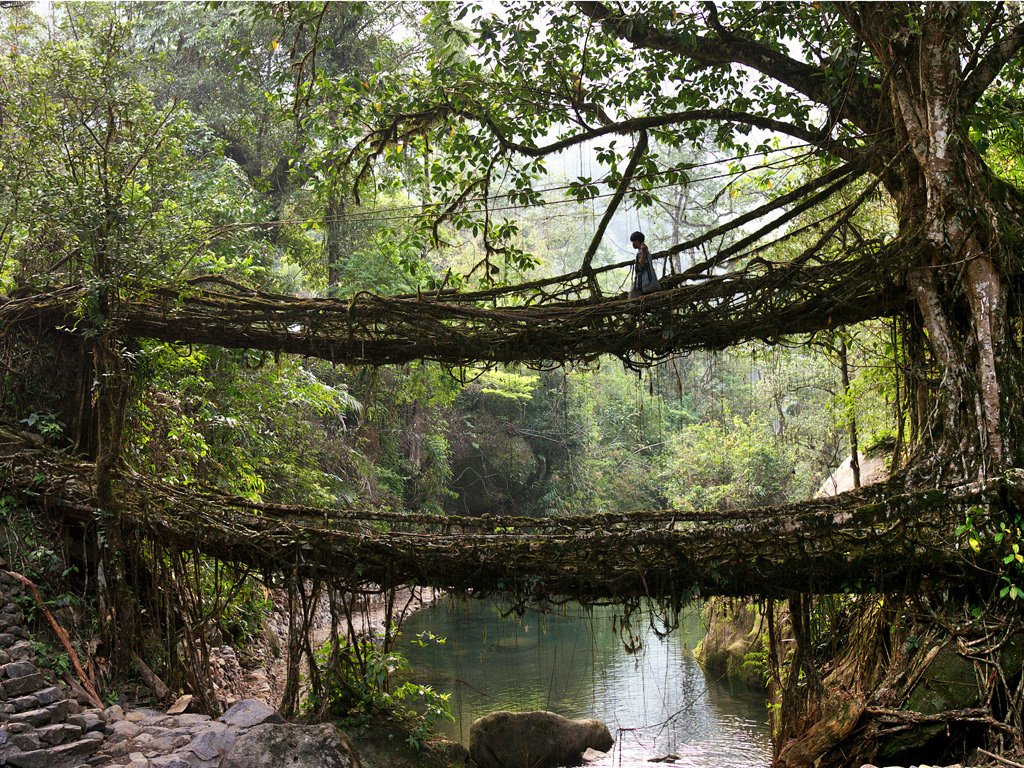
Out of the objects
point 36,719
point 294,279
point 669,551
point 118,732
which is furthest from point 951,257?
point 294,279

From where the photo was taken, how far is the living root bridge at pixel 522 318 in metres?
6.02

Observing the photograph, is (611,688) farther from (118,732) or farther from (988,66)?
(988,66)

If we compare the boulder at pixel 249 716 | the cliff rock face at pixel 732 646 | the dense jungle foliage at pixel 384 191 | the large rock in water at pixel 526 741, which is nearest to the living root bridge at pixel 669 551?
the dense jungle foliage at pixel 384 191

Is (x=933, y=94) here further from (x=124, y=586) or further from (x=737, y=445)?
(x=737, y=445)

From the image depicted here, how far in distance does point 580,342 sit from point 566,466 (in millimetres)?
16094

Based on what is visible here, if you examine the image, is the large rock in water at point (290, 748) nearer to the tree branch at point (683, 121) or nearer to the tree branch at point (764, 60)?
the tree branch at point (683, 121)

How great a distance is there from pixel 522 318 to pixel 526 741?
170 inches

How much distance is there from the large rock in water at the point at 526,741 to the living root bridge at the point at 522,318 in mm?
3770

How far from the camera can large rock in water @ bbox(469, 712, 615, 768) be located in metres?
8.02

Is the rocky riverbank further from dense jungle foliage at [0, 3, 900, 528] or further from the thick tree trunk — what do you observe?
the thick tree trunk

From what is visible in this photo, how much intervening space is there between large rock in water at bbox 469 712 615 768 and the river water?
339 mm

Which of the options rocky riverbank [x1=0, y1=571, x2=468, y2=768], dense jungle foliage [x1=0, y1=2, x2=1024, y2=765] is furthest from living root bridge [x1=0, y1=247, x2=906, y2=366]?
rocky riverbank [x1=0, y1=571, x2=468, y2=768]

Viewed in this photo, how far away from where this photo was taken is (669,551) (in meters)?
5.43

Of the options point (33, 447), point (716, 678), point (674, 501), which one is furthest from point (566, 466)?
point (33, 447)
